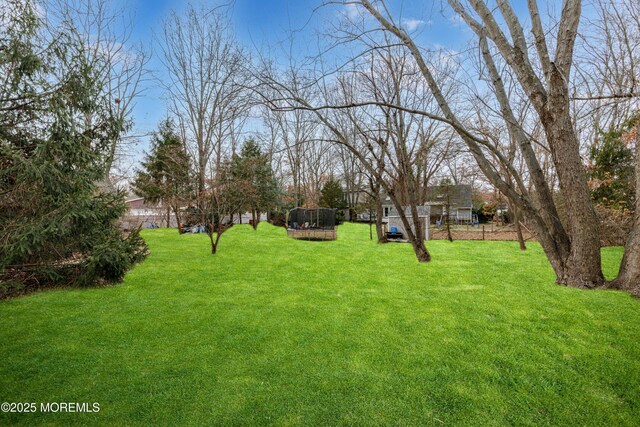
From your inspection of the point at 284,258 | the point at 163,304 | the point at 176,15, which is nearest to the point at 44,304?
the point at 163,304

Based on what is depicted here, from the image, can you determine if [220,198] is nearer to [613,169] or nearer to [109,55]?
[109,55]

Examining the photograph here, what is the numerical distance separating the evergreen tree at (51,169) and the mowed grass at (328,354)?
2.08 ft

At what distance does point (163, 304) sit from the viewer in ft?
15.5

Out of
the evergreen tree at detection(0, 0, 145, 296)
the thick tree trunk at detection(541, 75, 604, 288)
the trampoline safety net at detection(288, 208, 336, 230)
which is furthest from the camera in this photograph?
the trampoline safety net at detection(288, 208, 336, 230)

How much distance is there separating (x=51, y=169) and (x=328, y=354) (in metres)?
5.14

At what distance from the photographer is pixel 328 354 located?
3102 millimetres

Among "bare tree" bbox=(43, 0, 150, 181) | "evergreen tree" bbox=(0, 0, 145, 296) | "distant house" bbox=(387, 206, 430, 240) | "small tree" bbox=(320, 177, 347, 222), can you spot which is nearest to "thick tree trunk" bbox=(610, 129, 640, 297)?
"evergreen tree" bbox=(0, 0, 145, 296)

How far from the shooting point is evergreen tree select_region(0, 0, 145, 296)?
457 cm

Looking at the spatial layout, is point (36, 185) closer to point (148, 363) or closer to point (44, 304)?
point (44, 304)

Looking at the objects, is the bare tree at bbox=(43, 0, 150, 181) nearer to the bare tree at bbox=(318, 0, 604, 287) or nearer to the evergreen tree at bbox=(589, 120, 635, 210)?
the bare tree at bbox=(318, 0, 604, 287)

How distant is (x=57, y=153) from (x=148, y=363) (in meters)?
4.40

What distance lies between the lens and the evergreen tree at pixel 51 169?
4.57 meters

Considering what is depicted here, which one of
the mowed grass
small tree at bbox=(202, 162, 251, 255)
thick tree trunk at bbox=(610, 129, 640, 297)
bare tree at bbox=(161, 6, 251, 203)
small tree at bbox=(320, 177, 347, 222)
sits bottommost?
the mowed grass

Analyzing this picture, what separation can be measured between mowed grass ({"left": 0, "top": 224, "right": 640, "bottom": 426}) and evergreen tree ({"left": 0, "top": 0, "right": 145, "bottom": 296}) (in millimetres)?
633
